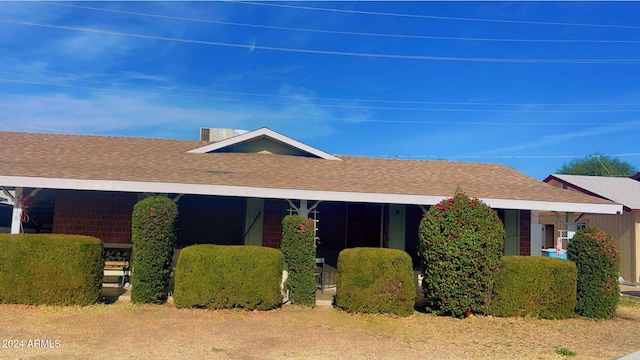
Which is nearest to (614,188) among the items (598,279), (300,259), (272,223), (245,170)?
(598,279)

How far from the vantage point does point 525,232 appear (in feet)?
46.0

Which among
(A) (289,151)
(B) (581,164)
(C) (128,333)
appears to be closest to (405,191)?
(A) (289,151)

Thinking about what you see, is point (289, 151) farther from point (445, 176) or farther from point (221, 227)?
point (445, 176)

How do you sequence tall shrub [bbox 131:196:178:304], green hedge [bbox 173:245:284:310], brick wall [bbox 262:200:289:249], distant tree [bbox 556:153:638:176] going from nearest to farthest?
green hedge [bbox 173:245:284:310]
tall shrub [bbox 131:196:178:304]
brick wall [bbox 262:200:289:249]
distant tree [bbox 556:153:638:176]

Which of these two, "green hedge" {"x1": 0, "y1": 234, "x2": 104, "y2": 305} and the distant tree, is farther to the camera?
the distant tree

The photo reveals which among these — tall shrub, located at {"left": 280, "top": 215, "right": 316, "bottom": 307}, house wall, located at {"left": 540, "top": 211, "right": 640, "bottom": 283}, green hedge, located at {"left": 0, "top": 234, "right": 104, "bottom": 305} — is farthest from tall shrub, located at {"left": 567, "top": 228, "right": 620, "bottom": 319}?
green hedge, located at {"left": 0, "top": 234, "right": 104, "bottom": 305}

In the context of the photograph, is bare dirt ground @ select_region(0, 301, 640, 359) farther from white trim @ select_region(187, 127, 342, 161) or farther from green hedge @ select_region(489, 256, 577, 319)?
white trim @ select_region(187, 127, 342, 161)

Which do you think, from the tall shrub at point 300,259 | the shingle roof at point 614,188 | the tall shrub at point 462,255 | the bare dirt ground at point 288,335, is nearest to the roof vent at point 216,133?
the tall shrub at point 300,259

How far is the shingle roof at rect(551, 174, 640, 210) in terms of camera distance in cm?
1778

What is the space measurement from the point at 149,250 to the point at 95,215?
4.21 m

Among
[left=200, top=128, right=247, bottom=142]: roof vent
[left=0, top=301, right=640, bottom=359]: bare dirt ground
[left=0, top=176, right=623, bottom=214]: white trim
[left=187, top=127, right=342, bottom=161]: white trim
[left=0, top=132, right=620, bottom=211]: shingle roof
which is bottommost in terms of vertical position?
[left=0, top=301, right=640, bottom=359]: bare dirt ground

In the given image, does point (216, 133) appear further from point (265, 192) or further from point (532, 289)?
point (532, 289)

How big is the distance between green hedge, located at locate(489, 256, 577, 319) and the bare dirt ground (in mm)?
240

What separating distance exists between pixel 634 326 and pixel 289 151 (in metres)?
9.37
